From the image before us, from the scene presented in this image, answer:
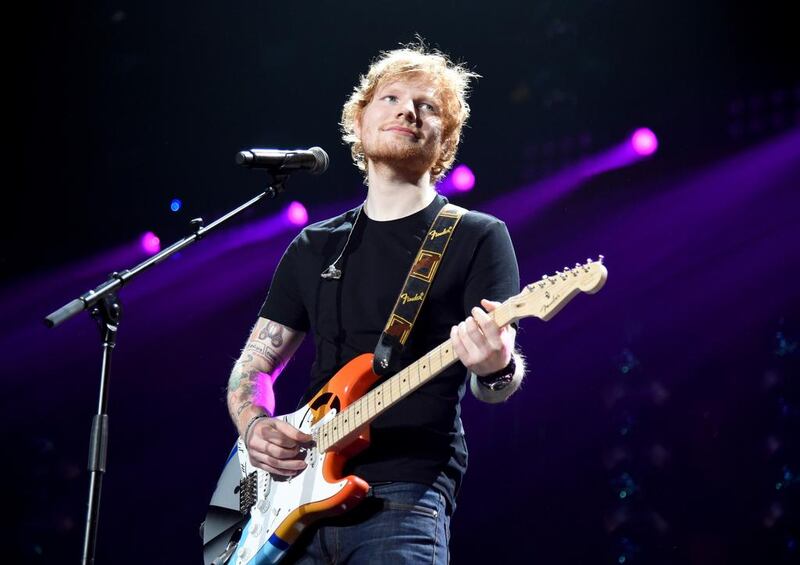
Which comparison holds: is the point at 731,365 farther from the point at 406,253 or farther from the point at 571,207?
the point at 406,253

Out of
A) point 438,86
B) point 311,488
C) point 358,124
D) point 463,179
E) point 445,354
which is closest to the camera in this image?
point 445,354

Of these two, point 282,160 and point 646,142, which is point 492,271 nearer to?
point 282,160

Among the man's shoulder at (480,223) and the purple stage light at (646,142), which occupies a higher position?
the purple stage light at (646,142)

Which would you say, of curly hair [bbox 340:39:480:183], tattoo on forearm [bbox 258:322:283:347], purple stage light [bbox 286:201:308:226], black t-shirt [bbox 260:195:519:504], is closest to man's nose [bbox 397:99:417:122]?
curly hair [bbox 340:39:480:183]

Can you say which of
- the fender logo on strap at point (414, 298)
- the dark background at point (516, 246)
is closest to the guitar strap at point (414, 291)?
the fender logo on strap at point (414, 298)

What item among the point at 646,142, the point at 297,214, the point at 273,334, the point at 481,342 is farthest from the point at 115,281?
the point at 646,142

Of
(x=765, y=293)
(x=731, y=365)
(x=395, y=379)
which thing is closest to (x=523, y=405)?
(x=731, y=365)

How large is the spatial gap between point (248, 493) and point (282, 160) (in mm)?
1046

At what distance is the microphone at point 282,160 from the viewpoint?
101 inches

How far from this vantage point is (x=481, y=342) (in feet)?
6.73

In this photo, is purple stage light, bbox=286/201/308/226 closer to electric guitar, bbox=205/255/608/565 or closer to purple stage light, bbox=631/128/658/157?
purple stage light, bbox=631/128/658/157

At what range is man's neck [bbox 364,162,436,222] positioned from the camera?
9.10ft

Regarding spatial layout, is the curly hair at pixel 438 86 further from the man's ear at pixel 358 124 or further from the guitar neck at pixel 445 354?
the guitar neck at pixel 445 354

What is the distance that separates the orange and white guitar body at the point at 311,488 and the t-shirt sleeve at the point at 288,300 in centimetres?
45
